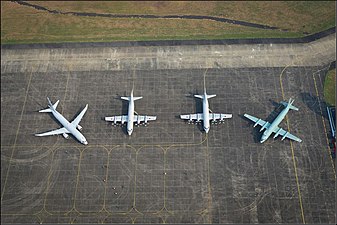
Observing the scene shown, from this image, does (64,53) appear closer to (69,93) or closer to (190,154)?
(69,93)

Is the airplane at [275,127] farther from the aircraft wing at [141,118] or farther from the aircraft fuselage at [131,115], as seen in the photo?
the aircraft fuselage at [131,115]

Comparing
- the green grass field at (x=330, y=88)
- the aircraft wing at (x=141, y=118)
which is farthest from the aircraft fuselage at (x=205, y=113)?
the green grass field at (x=330, y=88)

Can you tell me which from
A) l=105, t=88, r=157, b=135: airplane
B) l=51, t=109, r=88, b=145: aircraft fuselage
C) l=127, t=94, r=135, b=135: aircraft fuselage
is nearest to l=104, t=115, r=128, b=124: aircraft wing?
l=105, t=88, r=157, b=135: airplane

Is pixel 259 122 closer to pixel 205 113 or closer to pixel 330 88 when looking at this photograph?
pixel 205 113

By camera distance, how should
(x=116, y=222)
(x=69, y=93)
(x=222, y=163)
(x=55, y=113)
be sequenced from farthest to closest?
(x=69, y=93)
(x=55, y=113)
(x=222, y=163)
(x=116, y=222)

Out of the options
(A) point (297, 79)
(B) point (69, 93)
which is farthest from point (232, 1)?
(B) point (69, 93)
